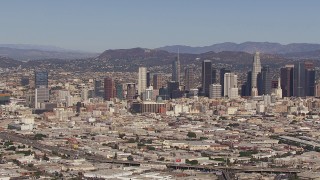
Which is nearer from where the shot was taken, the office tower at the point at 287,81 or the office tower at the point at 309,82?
the office tower at the point at 287,81

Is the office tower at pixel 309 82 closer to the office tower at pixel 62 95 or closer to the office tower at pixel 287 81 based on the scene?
the office tower at pixel 287 81

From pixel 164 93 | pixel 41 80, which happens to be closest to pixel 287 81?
pixel 164 93

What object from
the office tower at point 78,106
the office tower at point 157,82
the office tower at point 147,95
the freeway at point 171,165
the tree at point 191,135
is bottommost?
the freeway at point 171,165

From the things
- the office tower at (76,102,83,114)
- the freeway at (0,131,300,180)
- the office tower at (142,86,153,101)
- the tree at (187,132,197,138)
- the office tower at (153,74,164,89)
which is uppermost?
the office tower at (153,74,164,89)

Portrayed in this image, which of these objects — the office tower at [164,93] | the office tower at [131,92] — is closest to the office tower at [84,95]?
the office tower at [131,92]

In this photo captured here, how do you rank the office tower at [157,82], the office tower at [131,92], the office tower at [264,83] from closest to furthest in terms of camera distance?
the office tower at [131,92]
the office tower at [264,83]
the office tower at [157,82]

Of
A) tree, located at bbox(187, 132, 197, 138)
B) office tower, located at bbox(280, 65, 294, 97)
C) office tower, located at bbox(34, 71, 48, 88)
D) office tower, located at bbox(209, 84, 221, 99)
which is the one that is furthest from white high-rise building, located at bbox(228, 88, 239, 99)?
tree, located at bbox(187, 132, 197, 138)

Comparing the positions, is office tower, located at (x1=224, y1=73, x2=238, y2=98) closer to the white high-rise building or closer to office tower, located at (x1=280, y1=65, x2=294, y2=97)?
the white high-rise building

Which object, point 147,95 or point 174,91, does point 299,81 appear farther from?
point 147,95

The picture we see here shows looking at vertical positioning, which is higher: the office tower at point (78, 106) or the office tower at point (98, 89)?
the office tower at point (98, 89)

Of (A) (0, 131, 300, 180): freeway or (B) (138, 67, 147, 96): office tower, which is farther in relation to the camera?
(B) (138, 67, 147, 96): office tower

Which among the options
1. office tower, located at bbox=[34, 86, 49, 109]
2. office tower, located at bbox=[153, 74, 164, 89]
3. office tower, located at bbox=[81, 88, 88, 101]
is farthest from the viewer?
office tower, located at bbox=[153, 74, 164, 89]

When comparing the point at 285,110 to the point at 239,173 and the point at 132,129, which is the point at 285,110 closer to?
the point at 132,129
